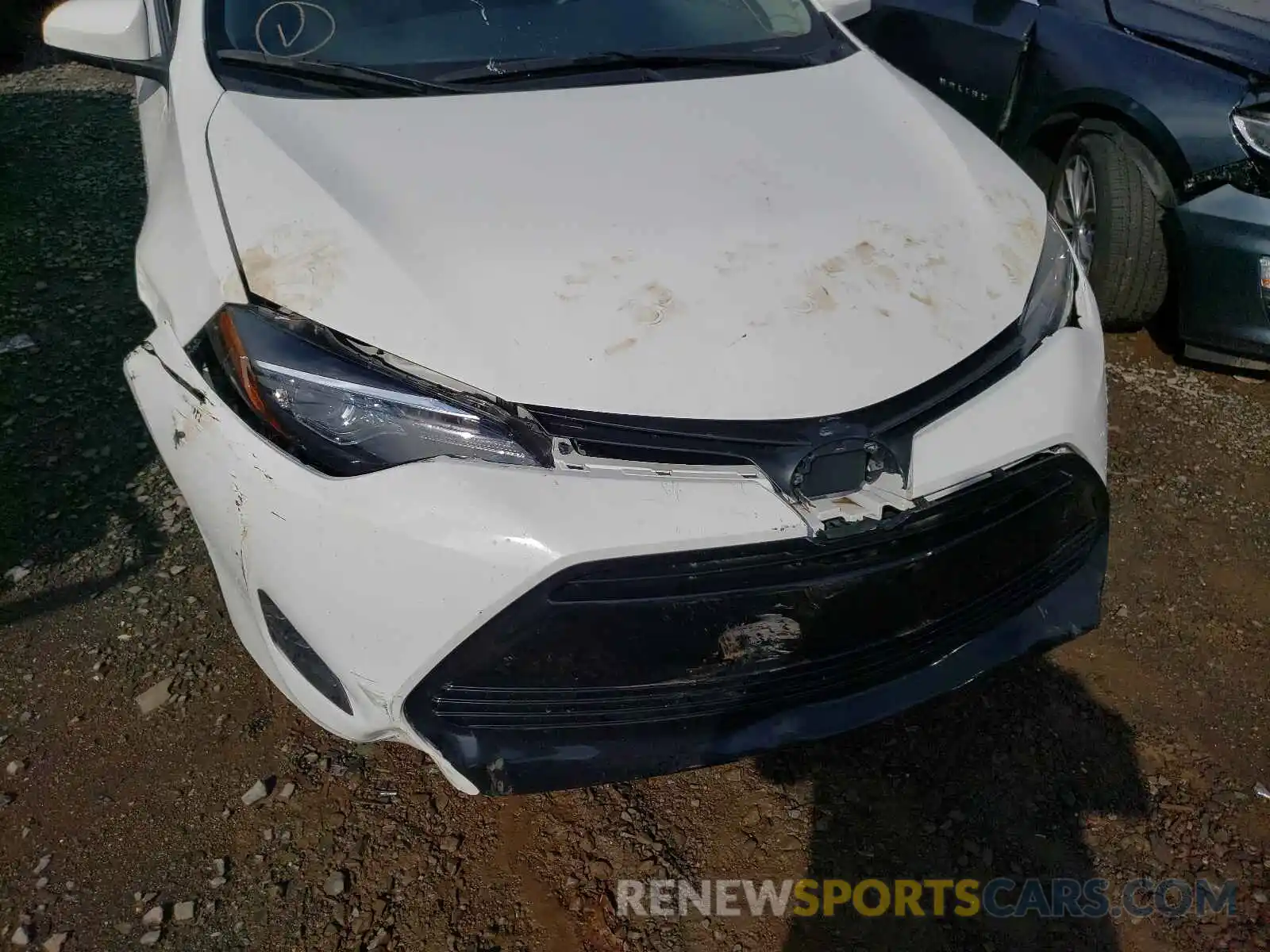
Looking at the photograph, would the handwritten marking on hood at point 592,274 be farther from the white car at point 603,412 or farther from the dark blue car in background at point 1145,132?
the dark blue car in background at point 1145,132

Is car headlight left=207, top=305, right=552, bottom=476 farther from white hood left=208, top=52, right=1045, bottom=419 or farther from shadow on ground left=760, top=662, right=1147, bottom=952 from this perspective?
shadow on ground left=760, top=662, right=1147, bottom=952

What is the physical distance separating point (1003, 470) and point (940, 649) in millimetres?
378

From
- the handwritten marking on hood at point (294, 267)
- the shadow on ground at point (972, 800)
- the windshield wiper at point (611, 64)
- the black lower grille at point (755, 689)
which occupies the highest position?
the windshield wiper at point (611, 64)

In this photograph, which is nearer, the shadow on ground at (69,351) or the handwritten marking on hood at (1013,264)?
the handwritten marking on hood at (1013,264)

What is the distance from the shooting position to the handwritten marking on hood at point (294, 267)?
1.61m

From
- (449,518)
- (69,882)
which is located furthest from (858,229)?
(69,882)

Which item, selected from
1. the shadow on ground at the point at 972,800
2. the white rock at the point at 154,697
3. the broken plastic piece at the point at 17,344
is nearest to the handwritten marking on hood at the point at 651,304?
the shadow on ground at the point at 972,800

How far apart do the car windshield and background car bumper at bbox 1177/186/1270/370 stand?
140cm

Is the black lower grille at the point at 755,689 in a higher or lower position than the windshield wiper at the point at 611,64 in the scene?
lower

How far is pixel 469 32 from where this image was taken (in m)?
2.22

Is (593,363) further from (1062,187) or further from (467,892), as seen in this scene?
(1062,187)

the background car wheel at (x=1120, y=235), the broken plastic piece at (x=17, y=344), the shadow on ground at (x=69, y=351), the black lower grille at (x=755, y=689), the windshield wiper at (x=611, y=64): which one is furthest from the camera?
the broken plastic piece at (x=17, y=344)

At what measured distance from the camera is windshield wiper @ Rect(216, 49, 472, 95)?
2.06m

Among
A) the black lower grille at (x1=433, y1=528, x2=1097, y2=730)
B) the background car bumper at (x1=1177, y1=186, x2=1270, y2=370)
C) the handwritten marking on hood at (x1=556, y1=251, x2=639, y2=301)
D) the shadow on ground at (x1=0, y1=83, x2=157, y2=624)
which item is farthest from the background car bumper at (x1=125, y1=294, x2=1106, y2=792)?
the background car bumper at (x1=1177, y1=186, x2=1270, y2=370)
